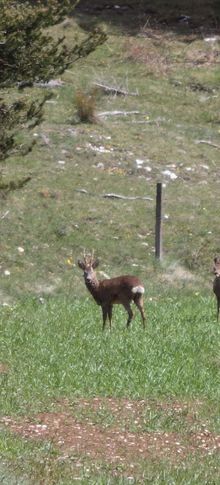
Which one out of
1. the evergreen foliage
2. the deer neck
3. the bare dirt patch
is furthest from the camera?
the deer neck

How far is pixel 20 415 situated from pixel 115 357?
2.68 m

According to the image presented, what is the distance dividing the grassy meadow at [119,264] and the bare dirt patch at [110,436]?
2 centimetres

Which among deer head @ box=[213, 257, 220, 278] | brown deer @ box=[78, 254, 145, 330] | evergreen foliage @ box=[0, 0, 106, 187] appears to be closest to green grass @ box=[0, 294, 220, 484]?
brown deer @ box=[78, 254, 145, 330]

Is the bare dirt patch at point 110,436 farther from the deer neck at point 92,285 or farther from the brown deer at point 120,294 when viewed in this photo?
the deer neck at point 92,285

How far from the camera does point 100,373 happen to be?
14102 millimetres

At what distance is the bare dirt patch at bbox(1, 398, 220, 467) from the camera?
37.6 feet

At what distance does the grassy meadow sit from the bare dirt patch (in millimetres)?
24

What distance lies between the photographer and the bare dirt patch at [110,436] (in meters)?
11.5

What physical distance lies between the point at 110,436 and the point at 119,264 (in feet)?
Answer: 41.8

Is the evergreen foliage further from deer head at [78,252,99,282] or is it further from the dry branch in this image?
the dry branch

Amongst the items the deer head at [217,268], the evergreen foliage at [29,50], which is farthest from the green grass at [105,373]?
the evergreen foliage at [29,50]

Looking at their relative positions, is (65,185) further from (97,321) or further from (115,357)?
(115,357)

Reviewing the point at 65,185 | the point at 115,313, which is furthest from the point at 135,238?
the point at 115,313

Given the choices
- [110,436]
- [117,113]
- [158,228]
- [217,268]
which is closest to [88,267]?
[217,268]
